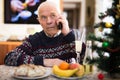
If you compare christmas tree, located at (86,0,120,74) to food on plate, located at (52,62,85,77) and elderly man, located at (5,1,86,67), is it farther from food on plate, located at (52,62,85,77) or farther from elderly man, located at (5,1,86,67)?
elderly man, located at (5,1,86,67)

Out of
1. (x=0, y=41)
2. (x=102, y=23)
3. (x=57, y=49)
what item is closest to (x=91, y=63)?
(x=102, y=23)

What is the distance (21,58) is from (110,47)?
2.24 ft

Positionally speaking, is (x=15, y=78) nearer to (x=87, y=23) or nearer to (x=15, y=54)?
(x=15, y=54)

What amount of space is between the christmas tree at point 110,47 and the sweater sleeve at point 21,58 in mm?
467

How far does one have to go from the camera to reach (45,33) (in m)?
1.81

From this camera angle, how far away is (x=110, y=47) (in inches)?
46.1

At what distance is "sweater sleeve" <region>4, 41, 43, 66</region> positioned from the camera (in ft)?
4.85

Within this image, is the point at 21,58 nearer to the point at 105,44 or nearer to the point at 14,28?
the point at 105,44

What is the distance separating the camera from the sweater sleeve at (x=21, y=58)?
148 cm

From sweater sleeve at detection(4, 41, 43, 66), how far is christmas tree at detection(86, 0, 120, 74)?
1.53 ft

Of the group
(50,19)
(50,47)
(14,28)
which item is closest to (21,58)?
(50,47)

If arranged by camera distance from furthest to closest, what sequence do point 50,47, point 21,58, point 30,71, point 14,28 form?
point 14,28
point 50,47
point 21,58
point 30,71

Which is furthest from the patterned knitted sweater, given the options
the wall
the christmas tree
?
the wall

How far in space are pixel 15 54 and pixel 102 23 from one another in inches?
28.2
